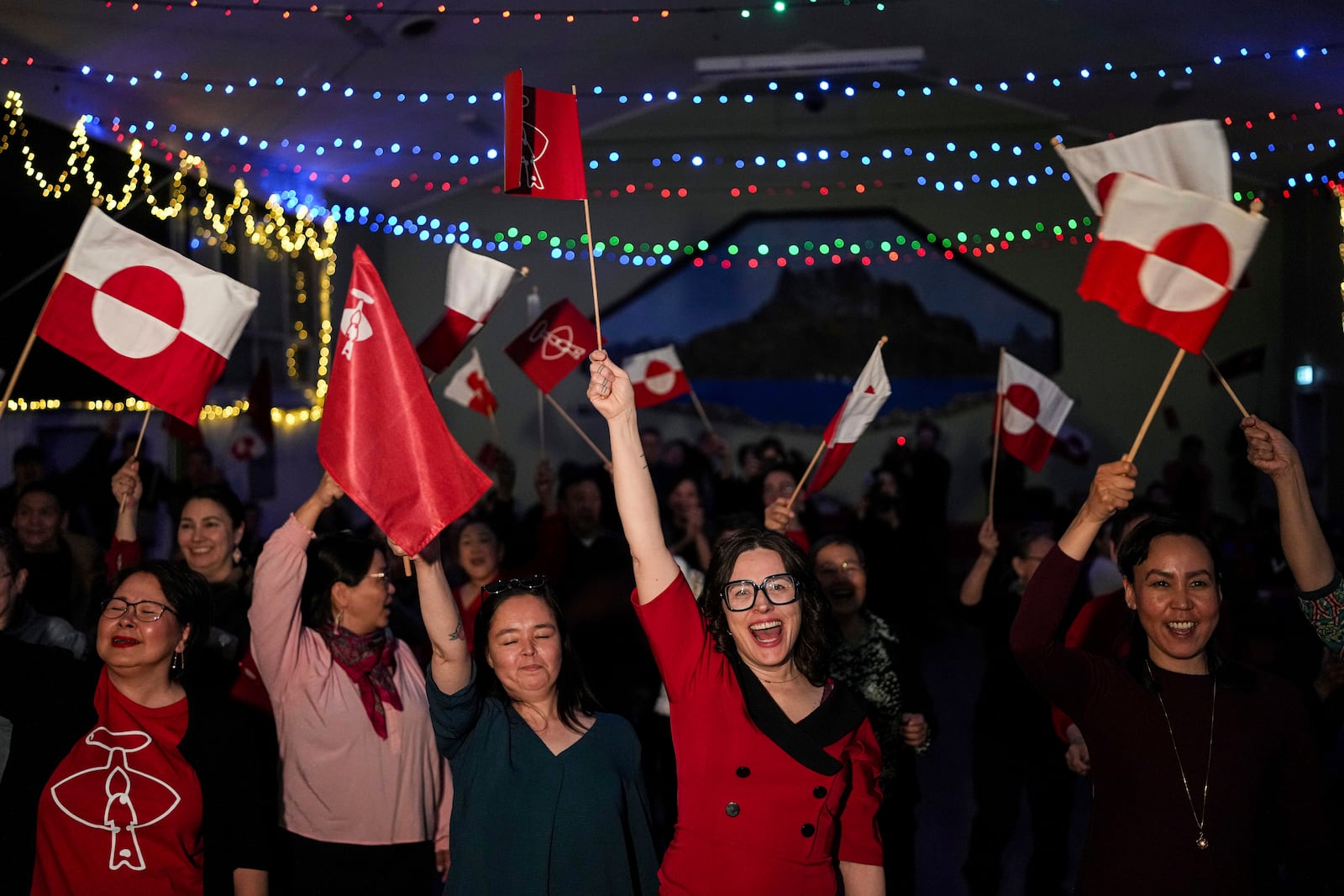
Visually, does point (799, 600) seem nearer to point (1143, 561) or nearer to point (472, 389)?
point (1143, 561)

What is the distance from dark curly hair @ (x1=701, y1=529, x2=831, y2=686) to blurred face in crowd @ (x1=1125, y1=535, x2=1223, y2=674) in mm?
716

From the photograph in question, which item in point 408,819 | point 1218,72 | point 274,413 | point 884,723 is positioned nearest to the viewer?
point 408,819

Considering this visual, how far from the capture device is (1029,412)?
5547 mm

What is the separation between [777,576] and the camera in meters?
2.57

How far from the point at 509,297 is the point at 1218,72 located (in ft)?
28.0

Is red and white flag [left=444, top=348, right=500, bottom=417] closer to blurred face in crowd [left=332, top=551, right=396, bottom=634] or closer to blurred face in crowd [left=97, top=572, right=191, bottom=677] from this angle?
blurred face in crowd [left=332, top=551, right=396, bottom=634]

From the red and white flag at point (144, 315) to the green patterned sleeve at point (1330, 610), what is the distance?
2919 millimetres

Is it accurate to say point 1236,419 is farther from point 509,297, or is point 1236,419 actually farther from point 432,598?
point 432,598

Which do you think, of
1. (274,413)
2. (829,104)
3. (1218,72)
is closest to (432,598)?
(1218,72)

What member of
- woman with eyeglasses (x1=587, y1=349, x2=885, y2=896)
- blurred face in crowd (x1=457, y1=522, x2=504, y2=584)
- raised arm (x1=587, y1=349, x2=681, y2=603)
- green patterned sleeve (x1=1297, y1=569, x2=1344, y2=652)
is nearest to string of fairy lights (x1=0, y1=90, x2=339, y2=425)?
blurred face in crowd (x1=457, y1=522, x2=504, y2=584)

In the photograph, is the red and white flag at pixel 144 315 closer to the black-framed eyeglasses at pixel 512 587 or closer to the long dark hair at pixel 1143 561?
the black-framed eyeglasses at pixel 512 587

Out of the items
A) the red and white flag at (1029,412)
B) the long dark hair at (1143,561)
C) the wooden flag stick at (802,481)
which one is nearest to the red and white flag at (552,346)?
the wooden flag stick at (802,481)

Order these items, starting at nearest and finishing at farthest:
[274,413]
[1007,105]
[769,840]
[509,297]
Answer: [769,840], [274,413], [1007,105], [509,297]

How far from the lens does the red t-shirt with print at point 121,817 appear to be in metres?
2.64
